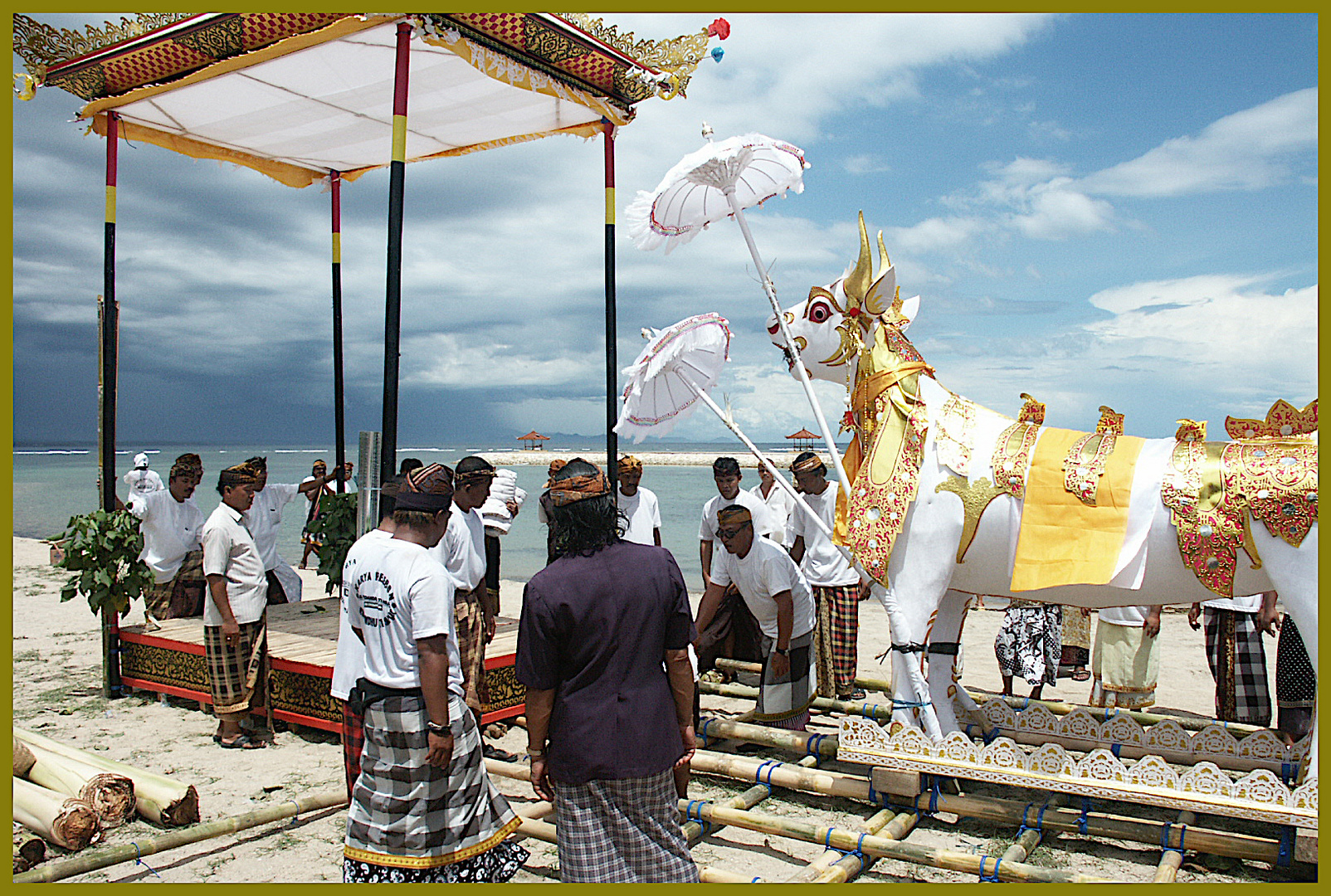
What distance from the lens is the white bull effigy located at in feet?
13.3

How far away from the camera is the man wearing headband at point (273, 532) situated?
784 cm

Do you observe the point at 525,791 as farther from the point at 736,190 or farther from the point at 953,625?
the point at 736,190

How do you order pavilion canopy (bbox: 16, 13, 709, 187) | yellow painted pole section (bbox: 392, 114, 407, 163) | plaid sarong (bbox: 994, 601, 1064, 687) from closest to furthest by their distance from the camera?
1. yellow painted pole section (bbox: 392, 114, 407, 163)
2. pavilion canopy (bbox: 16, 13, 709, 187)
3. plaid sarong (bbox: 994, 601, 1064, 687)

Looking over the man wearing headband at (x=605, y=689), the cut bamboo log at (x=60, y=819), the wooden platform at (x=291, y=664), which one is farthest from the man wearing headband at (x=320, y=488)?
the man wearing headband at (x=605, y=689)

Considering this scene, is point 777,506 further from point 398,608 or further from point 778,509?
point 398,608

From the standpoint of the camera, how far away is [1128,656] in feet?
20.3

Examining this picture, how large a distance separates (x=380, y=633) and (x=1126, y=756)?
412 cm

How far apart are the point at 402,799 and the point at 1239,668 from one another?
16.9ft

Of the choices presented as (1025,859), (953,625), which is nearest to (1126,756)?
(953,625)

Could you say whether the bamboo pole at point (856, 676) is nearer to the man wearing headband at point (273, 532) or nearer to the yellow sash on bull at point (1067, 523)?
the yellow sash on bull at point (1067, 523)

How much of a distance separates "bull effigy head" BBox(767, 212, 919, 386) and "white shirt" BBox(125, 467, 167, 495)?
7.50 m

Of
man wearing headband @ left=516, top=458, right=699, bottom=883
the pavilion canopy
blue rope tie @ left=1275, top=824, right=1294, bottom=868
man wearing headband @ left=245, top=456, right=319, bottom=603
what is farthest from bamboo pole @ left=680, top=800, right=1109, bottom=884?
man wearing headband @ left=245, top=456, right=319, bottom=603

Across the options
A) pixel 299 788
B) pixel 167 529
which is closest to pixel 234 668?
pixel 299 788

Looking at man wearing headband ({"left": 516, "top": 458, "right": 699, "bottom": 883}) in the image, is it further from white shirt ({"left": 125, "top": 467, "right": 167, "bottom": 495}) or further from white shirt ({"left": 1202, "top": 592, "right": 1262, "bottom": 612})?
white shirt ({"left": 125, "top": 467, "right": 167, "bottom": 495})
